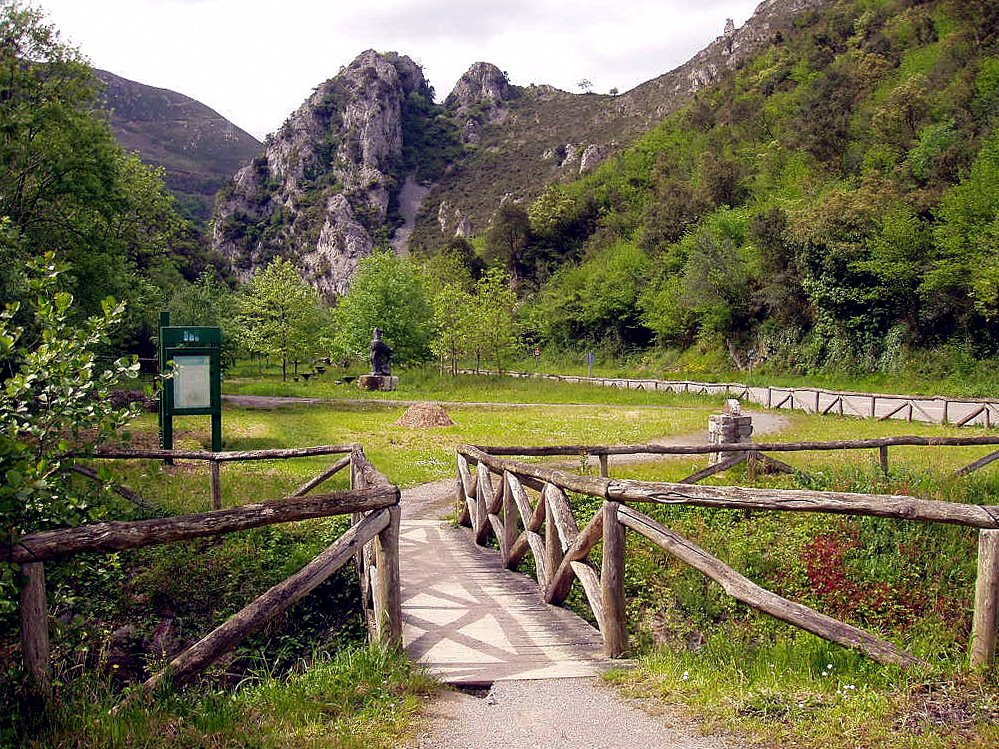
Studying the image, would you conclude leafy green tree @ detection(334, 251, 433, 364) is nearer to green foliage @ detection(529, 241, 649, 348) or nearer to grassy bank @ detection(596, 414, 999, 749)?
green foliage @ detection(529, 241, 649, 348)

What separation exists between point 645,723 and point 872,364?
35.3 meters

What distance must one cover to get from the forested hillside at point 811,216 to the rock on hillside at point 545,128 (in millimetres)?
20654

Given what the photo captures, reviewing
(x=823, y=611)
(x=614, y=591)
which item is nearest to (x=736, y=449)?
(x=823, y=611)

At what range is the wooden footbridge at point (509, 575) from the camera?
3.68 meters

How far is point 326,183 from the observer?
13688 centimetres

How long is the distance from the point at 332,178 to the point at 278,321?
10082 cm

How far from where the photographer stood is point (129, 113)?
190m

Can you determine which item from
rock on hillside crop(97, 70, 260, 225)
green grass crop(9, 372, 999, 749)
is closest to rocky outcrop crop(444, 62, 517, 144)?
rock on hillside crop(97, 70, 260, 225)

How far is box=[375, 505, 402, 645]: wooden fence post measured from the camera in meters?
4.61

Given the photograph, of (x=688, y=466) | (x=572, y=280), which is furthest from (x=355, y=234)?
(x=688, y=466)

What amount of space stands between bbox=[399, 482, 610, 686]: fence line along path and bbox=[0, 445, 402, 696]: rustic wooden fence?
49cm

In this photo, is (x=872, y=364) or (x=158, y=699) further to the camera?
(x=872, y=364)

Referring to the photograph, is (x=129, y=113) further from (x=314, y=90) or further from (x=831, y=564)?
(x=831, y=564)

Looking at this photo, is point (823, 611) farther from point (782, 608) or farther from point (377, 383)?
point (377, 383)
